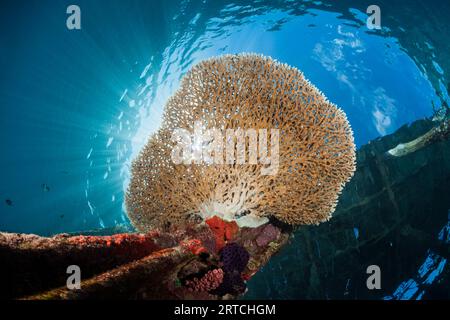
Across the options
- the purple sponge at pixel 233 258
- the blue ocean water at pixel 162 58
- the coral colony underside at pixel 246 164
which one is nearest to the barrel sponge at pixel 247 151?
the coral colony underside at pixel 246 164

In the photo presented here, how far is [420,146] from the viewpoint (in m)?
15.0

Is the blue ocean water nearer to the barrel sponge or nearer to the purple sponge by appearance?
the barrel sponge

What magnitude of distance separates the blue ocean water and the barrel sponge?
11660mm

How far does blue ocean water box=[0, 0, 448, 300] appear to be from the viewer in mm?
15156

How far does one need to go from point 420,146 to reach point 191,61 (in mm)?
16616

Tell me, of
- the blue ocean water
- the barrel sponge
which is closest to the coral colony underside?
the barrel sponge

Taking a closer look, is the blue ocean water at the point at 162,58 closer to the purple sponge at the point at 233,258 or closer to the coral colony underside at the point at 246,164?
the coral colony underside at the point at 246,164

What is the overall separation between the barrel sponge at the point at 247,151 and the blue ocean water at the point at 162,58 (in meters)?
11.7

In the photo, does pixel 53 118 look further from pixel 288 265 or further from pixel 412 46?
pixel 412 46

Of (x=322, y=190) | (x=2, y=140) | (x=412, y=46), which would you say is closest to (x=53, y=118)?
(x=2, y=140)

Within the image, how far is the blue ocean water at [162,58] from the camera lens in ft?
49.7

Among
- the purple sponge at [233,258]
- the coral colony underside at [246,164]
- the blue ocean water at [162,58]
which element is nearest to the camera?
the purple sponge at [233,258]

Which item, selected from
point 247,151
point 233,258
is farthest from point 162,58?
point 233,258
